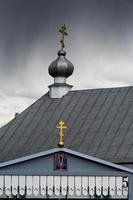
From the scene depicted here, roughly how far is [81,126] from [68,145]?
1.82m

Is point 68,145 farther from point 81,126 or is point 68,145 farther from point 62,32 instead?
point 62,32

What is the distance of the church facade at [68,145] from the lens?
24203 mm

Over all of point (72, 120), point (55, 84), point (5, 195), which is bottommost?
point (5, 195)

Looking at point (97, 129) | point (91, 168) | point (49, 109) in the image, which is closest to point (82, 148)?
point (97, 129)

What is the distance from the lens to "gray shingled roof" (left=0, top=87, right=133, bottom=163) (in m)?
39.3

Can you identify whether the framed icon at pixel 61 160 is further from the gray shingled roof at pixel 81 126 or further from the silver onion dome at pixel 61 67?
the silver onion dome at pixel 61 67

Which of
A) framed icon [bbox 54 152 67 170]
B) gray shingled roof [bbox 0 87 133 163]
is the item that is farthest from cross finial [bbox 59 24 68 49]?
framed icon [bbox 54 152 67 170]

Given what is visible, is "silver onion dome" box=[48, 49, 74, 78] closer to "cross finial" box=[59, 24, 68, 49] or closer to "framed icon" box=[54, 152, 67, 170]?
"cross finial" box=[59, 24, 68, 49]

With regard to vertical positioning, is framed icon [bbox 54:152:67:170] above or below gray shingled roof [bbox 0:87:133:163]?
below

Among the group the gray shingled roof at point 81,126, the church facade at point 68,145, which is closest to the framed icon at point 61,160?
the church facade at point 68,145

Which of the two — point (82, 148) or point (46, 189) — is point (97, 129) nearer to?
point (82, 148)

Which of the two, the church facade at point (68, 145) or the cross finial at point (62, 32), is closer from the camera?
the church facade at point (68, 145)

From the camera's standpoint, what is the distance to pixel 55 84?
47750mm

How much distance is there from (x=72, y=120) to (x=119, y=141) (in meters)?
4.80
